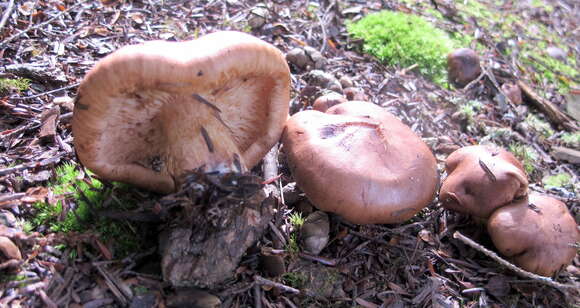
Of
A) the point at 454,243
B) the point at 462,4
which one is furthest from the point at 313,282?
the point at 462,4

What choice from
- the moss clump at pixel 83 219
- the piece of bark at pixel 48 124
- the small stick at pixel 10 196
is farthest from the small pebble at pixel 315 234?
the piece of bark at pixel 48 124

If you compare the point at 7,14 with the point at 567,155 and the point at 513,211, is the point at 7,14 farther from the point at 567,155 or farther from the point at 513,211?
the point at 567,155

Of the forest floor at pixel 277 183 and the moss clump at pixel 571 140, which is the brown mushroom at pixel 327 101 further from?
the moss clump at pixel 571 140

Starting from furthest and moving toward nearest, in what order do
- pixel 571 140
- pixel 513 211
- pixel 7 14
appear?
pixel 571 140 → pixel 7 14 → pixel 513 211

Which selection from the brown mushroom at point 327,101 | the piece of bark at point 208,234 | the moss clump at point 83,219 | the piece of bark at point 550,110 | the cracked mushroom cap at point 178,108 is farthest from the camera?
the piece of bark at point 550,110

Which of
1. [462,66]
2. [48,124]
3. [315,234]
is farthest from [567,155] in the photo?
[48,124]

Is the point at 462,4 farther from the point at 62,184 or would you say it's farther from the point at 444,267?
the point at 62,184

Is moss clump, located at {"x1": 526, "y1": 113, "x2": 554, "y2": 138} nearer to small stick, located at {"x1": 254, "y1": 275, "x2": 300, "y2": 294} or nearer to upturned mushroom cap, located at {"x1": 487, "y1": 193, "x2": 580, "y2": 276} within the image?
upturned mushroom cap, located at {"x1": 487, "y1": 193, "x2": 580, "y2": 276}
